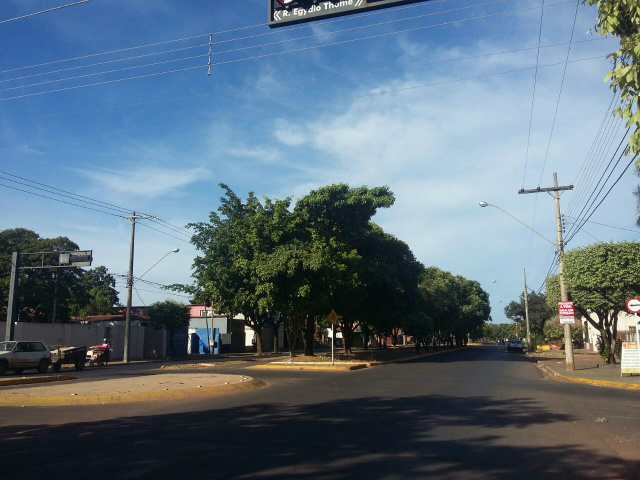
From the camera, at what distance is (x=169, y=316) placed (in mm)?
52062

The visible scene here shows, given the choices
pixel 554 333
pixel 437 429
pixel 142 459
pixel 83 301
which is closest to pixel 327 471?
pixel 142 459

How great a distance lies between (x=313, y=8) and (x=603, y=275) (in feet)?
80.8

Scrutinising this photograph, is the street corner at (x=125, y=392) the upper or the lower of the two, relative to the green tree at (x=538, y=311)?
lower

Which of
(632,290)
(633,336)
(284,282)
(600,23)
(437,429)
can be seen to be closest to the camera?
(600,23)

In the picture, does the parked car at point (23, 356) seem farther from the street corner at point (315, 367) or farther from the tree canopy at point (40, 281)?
the tree canopy at point (40, 281)

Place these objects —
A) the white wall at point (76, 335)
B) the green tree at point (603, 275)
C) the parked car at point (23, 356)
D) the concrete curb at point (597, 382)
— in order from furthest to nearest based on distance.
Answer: the white wall at point (76, 335) → the green tree at point (603, 275) → the parked car at point (23, 356) → the concrete curb at point (597, 382)

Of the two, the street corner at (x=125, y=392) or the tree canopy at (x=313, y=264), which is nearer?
the street corner at (x=125, y=392)

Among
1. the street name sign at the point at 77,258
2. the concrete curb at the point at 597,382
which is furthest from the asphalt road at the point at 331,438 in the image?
the street name sign at the point at 77,258

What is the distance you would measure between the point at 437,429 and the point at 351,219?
90.5 feet

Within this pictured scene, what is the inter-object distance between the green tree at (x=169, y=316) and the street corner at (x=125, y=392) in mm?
34874

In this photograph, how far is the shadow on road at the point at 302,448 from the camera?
23.3 ft

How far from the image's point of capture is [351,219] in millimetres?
37219

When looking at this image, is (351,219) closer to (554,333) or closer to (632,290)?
(632,290)

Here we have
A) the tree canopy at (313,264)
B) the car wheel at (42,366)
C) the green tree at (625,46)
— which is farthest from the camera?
the tree canopy at (313,264)
